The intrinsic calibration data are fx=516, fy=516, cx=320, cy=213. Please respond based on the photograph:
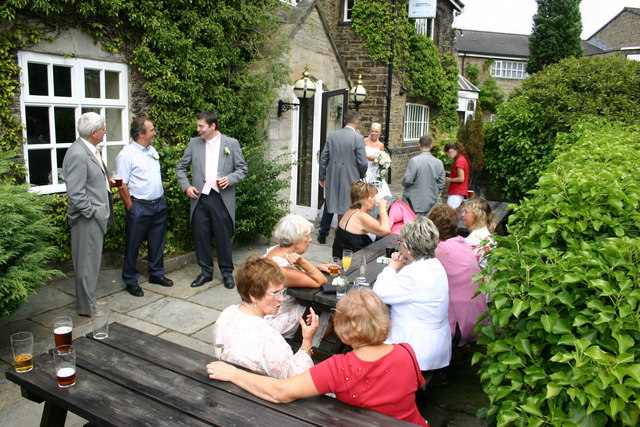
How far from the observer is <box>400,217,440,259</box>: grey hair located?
3.64 meters

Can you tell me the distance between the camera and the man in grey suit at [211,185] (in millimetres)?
6031

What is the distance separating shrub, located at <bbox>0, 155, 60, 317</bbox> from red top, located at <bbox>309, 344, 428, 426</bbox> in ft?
9.43

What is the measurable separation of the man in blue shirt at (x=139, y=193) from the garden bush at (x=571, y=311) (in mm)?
4175

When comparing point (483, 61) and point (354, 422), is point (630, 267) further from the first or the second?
point (483, 61)

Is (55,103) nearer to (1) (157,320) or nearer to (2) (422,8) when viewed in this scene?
(1) (157,320)

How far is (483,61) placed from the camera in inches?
1407

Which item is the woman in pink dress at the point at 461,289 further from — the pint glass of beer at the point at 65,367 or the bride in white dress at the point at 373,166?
the bride in white dress at the point at 373,166

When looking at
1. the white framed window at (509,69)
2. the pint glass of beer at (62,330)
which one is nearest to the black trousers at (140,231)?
the pint glass of beer at (62,330)

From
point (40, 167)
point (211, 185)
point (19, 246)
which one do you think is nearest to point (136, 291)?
point (211, 185)

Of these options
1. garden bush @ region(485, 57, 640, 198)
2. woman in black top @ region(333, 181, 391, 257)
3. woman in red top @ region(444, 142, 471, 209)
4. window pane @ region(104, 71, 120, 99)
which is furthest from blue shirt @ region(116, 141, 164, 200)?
garden bush @ region(485, 57, 640, 198)

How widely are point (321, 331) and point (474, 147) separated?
23.9 ft

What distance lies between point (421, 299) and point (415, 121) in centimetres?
1448

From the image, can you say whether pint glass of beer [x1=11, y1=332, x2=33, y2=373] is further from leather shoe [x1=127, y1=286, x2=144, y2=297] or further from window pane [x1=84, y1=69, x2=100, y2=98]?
window pane [x1=84, y1=69, x2=100, y2=98]

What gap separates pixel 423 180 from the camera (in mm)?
7688
